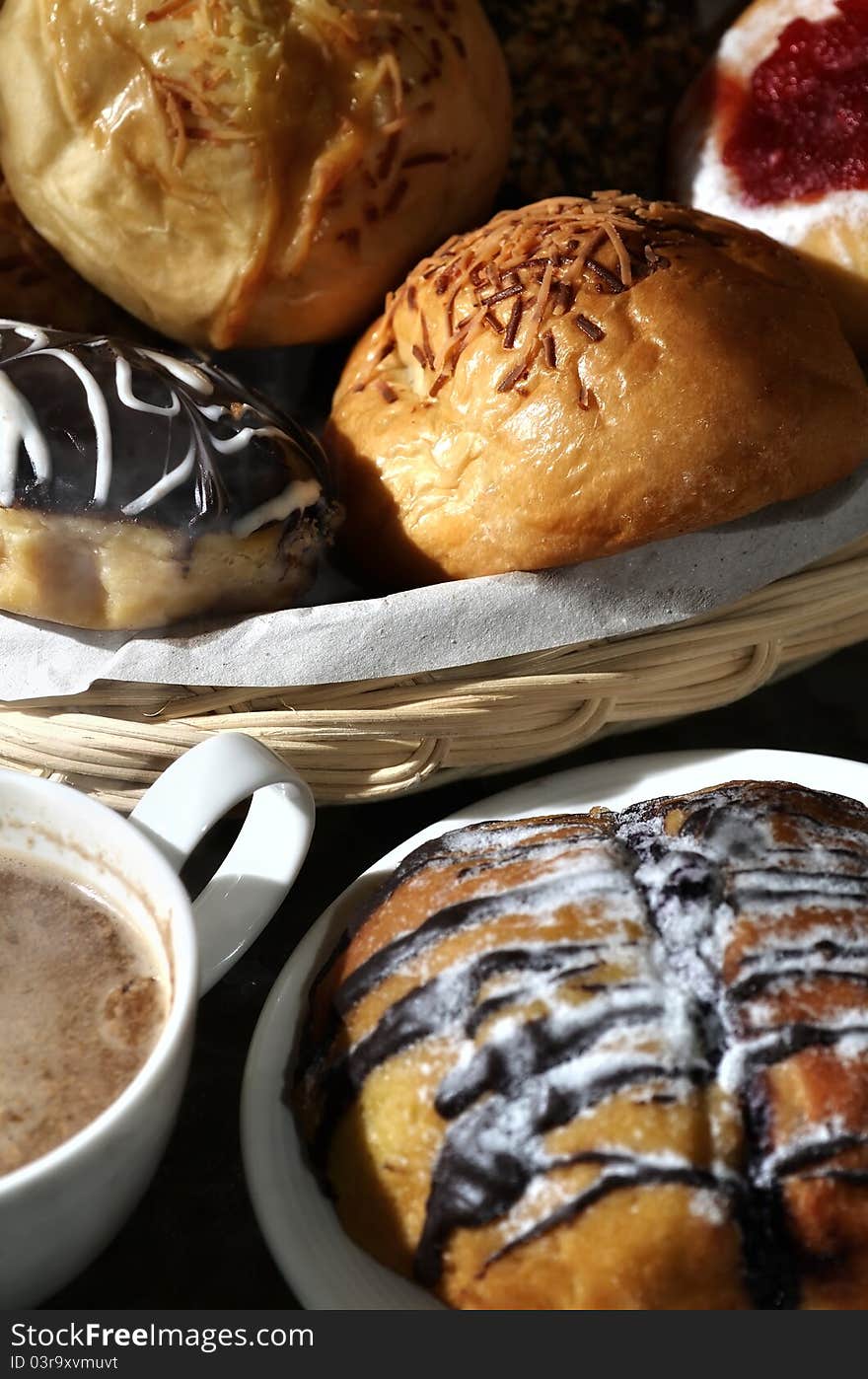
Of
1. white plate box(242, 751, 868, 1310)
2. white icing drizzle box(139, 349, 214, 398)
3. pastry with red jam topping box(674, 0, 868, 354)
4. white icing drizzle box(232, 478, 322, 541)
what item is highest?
pastry with red jam topping box(674, 0, 868, 354)

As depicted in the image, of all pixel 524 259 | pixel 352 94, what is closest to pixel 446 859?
pixel 524 259

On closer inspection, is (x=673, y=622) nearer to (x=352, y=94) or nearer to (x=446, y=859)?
(x=446, y=859)

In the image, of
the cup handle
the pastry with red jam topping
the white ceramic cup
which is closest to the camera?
the white ceramic cup

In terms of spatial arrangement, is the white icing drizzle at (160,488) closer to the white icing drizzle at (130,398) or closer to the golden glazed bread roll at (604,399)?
the white icing drizzle at (130,398)

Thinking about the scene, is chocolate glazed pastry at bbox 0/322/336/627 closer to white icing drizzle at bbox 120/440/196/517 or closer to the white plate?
white icing drizzle at bbox 120/440/196/517

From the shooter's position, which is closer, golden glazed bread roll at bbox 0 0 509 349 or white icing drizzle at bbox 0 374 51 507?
white icing drizzle at bbox 0 374 51 507

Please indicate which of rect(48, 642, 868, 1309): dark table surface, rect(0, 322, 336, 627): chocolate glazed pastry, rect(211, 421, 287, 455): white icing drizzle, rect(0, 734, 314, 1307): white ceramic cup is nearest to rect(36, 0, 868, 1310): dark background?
rect(48, 642, 868, 1309): dark table surface

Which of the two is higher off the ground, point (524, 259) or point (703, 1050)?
point (524, 259)

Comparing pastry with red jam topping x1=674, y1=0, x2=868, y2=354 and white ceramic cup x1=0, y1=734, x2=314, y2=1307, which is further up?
pastry with red jam topping x1=674, y1=0, x2=868, y2=354

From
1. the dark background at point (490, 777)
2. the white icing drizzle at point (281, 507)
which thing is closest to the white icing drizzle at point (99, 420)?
the white icing drizzle at point (281, 507)
